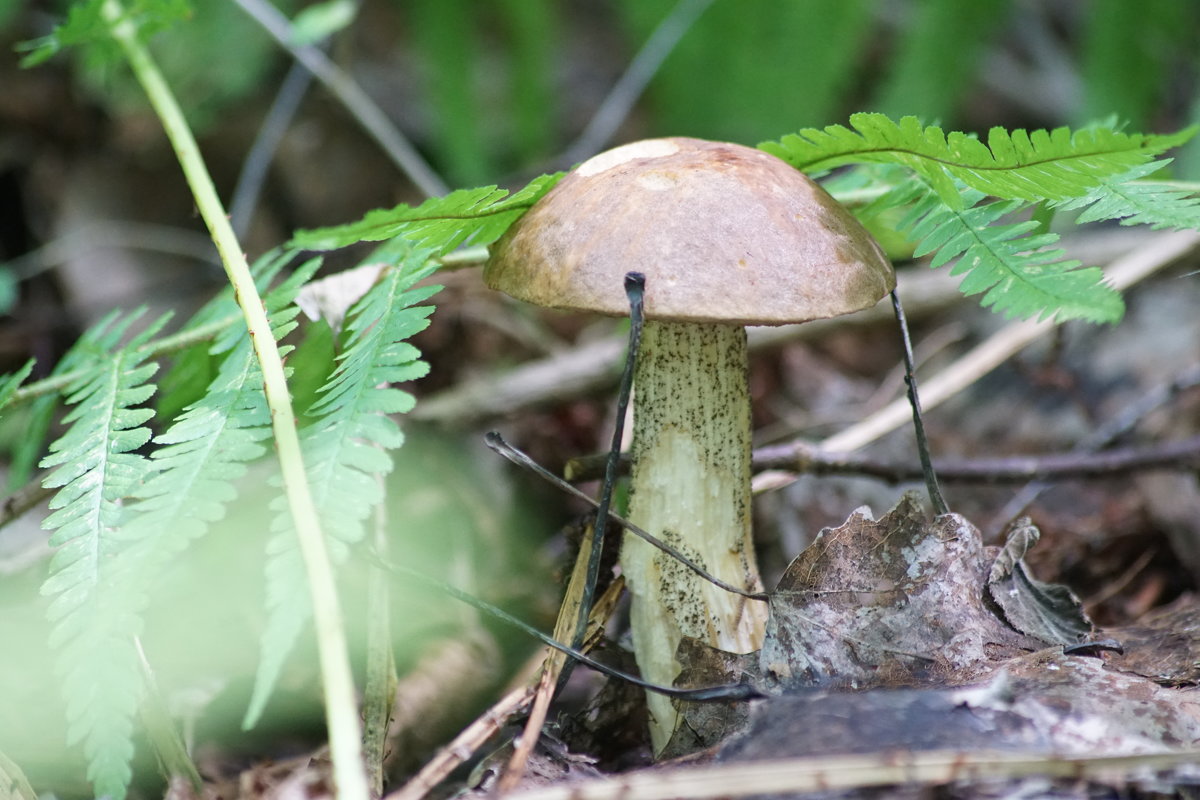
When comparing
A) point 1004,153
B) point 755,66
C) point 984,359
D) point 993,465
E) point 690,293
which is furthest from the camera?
point 755,66

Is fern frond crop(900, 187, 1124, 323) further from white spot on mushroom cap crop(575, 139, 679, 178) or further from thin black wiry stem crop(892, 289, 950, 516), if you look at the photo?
white spot on mushroom cap crop(575, 139, 679, 178)

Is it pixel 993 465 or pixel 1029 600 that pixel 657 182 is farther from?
pixel 993 465

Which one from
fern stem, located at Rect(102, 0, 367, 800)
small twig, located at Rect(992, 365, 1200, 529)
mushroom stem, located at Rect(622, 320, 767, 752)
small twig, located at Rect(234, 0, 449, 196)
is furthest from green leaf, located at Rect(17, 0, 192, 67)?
small twig, located at Rect(992, 365, 1200, 529)

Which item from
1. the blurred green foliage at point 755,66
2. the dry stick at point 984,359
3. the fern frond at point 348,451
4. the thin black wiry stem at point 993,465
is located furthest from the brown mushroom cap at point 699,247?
the blurred green foliage at point 755,66

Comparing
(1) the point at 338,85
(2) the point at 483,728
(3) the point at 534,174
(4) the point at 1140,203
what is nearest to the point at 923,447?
(4) the point at 1140,203

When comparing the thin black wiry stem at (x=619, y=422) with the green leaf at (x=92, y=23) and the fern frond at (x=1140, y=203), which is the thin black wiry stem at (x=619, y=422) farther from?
the green leaf at (x=92, y=23)
